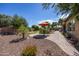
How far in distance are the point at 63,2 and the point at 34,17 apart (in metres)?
0.87

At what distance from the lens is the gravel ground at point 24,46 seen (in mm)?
5364

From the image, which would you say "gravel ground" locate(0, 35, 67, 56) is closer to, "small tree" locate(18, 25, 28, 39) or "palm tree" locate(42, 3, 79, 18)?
"small tree" locate(18, 25, 28, 39)

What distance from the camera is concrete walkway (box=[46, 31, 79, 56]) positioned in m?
5.34

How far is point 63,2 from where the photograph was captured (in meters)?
5.33

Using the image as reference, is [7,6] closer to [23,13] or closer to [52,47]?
[23,13]

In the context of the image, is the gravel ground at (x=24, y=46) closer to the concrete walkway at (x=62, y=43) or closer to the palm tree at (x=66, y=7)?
the concrete walkway at (x=62, y=43)

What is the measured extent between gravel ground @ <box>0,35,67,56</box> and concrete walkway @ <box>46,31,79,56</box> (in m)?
0.11

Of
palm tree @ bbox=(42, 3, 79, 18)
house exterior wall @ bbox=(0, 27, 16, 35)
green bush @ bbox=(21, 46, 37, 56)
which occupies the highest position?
palm tree @ bbox=(42, 3, 79, 18)

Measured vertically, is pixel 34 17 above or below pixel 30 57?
above

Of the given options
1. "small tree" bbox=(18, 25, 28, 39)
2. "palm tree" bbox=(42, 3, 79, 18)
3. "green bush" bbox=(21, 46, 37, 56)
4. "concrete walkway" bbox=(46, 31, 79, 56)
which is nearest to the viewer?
"green bush" bbox=(21, 46, 37, 56)

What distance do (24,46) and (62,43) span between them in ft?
3.51

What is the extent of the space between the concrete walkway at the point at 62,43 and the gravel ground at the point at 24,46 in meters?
0.11

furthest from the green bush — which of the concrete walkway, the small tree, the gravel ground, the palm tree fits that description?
the palm tree

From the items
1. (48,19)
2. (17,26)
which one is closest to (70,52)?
(48,19)
